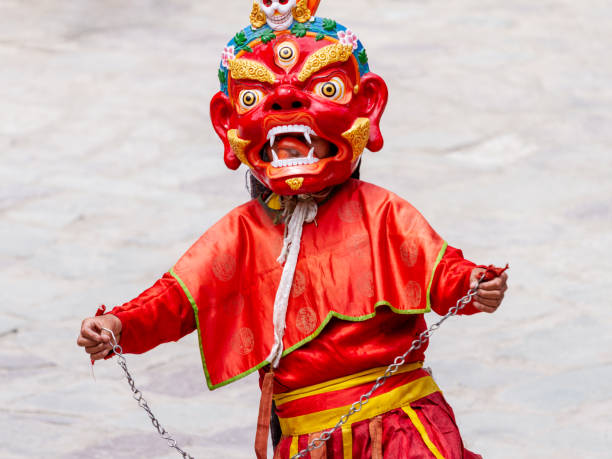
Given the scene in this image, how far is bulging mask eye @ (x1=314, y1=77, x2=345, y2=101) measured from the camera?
2.47 m

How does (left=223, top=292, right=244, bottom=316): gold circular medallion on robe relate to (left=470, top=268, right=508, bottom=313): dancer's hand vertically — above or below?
below

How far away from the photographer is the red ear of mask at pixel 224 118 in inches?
102

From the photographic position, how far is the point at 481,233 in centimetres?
533

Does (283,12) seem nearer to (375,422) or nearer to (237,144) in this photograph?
(237,144)

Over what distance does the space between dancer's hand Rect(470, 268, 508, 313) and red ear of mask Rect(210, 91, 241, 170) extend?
23.9 inches

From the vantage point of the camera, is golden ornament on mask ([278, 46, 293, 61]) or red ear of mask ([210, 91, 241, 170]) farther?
red ear of mask ([210, 91, 241, 170])

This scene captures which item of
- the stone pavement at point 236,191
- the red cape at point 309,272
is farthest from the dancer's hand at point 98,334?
the stone pavement at point 236,191

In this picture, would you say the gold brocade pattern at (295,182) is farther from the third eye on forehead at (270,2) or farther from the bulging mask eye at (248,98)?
the third eye on forehead at (270,2)

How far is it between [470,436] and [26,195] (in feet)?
10.3

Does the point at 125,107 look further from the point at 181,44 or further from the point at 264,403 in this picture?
the point at 264,403

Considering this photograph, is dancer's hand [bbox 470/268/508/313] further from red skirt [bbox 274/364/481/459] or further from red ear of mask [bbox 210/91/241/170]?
red ear of mask [bbox 210/91/241/170]

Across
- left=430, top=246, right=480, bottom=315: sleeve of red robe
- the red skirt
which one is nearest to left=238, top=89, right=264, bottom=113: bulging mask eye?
left=430, top=246, right=480, bottom=315: sleeve of red robe

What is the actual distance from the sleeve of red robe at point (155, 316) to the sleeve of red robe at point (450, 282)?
559mm

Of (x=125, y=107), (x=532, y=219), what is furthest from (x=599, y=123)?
(x=125, y=107)
